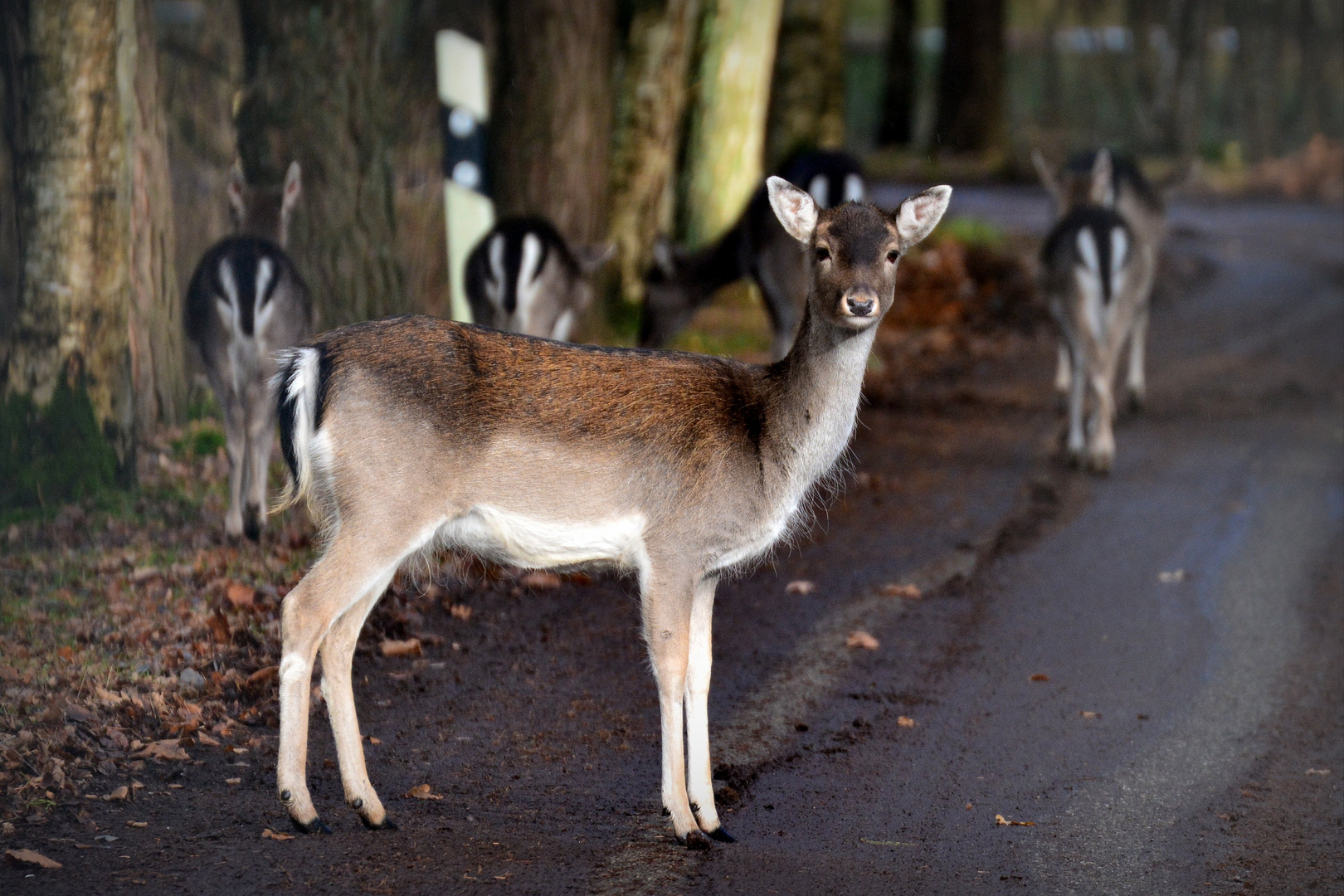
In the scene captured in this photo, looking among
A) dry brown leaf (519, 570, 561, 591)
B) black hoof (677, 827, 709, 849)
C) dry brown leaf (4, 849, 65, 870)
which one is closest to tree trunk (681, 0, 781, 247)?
dry brown leaf (519, 570, 561, 591)

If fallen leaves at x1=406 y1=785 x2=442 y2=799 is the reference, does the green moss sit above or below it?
above

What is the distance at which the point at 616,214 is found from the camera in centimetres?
1320

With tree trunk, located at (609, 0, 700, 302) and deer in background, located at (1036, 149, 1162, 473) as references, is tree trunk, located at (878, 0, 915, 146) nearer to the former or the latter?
tree trunk, located at (609, 0, 700, 302)

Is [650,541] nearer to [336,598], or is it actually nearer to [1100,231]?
[336,598]

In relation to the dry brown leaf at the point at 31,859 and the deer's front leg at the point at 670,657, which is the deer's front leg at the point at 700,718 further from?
the dry brown leaf at the point at 31,859

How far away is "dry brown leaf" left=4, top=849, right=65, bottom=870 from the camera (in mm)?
4277

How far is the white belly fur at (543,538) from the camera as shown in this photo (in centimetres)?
484

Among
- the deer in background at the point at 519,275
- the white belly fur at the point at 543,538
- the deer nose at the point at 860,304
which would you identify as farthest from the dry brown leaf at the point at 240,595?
the deer in background at the point at 519,275

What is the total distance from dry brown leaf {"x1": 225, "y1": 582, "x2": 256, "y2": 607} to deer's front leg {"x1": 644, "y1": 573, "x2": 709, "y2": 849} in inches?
91.3

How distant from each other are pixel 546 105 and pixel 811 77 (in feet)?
26.9

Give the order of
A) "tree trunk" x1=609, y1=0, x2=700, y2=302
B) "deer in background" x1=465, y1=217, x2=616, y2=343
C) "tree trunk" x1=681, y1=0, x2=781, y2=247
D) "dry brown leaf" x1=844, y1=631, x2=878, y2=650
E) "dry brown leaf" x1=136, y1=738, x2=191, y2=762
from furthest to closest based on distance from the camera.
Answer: "tree trunk" x1=681, y1=0, x2=781, y2=247
"tree trunk" x1=609, y1=0, x2=700, y2=302
"deer in background" x1=465, y1=217, x2=616, y2=343
"dry brown leaf" x1=844, y1=631, x2=878, y2=650
"dry brown leaf" x1=136, y1=738, x2=191, y2=762

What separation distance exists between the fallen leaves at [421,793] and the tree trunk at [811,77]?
14.0m

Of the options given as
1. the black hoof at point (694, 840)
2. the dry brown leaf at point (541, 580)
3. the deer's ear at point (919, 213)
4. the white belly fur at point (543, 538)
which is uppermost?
the deer's ear at point (919, 213)

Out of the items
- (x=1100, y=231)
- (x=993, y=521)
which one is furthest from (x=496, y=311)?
(x=1100, y=231)
